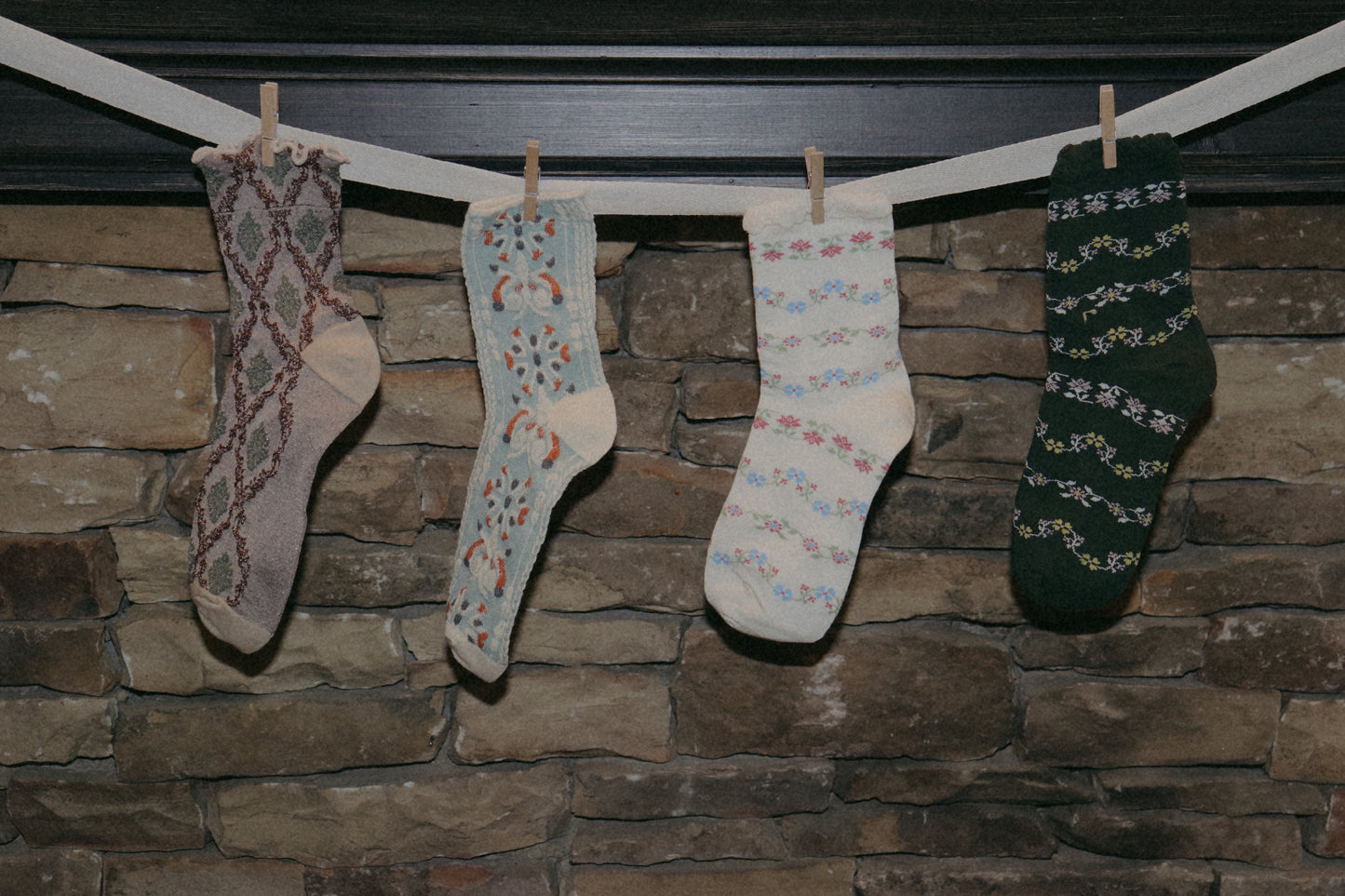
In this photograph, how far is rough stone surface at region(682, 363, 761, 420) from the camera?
4.82ft

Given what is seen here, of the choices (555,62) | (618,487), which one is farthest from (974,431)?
(555,62)

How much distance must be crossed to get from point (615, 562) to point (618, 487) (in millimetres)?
136

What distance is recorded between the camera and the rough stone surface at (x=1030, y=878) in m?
1.59

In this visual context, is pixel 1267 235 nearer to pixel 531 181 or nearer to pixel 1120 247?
pixel 1120 247

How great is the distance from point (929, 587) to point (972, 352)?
1.38 ft

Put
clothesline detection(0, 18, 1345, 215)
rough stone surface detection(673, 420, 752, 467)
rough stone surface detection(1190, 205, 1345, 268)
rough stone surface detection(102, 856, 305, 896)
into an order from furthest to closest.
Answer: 1. rough stone surface detection(102, 856, 305, 896)
2. rough stone surface detection(673, 420, 752, 467)
3. rough stone surface detection(1190, 205, 1345, 268)
4. clothesline detection(0, 18, 1345, 215)

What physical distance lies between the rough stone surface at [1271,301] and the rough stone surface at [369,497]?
1.35 metres

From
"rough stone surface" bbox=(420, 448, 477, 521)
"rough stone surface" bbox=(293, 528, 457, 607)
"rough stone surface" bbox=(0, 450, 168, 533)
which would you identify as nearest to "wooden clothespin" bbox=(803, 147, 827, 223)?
"rough stone surface" bbox=(420, 448, 477, 521)

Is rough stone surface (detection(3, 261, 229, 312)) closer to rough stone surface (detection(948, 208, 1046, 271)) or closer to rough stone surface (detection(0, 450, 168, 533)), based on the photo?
rough stone surface (detection(0, 450, 168, 533))

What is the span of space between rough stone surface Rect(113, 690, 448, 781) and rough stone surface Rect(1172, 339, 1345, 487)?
1.43 metres

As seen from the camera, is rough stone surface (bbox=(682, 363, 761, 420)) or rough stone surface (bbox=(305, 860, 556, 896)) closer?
rough stone surface (bbox=(682, 363, 761, 420))

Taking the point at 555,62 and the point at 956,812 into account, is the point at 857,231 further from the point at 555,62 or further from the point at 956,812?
the point at 956,812

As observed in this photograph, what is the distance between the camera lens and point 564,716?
1569mm

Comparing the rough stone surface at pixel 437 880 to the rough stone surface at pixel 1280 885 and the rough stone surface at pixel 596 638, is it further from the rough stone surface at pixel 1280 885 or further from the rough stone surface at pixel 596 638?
the rough stone surface at pixel 1280 885
